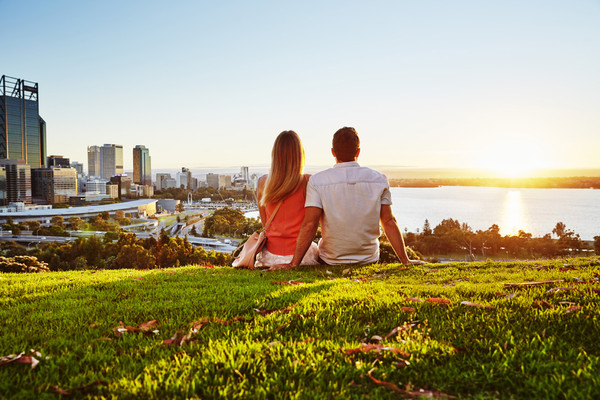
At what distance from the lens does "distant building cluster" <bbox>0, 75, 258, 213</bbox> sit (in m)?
82.3

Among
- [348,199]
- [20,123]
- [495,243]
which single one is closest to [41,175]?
[20,123]

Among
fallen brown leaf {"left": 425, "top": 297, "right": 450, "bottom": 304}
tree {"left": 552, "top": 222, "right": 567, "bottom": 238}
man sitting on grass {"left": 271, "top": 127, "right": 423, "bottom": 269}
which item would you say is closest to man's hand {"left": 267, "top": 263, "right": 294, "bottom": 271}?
man sitting on grass {"left": 271, "top": 127, "right": 423, "bottom": 269}

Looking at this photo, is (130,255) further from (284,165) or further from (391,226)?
(391,226)

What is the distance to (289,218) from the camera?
523 centimetres

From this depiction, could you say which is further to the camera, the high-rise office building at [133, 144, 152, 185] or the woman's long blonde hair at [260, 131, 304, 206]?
the high-rise office building at [133, 144, 152, 185]

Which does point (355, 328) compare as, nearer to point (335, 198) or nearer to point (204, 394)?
point (204, 394)

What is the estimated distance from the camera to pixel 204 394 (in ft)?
5.58

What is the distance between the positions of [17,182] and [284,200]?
320 ft

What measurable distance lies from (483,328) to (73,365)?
7.97 ft

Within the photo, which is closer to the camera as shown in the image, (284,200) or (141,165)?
(284,200)

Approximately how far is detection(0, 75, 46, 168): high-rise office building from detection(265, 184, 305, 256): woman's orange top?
119 metres

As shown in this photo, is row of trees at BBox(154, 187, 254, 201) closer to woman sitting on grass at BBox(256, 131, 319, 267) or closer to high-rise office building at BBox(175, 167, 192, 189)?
high-rise office building at BBox(175, 167, 192, 189)

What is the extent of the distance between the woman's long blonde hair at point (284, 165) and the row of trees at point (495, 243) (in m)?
28.4

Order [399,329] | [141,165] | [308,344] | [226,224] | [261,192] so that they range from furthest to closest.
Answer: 1. [141,165]
2. [226,224]
3. [261,192]
4. [399,329]
5. [308,344]
